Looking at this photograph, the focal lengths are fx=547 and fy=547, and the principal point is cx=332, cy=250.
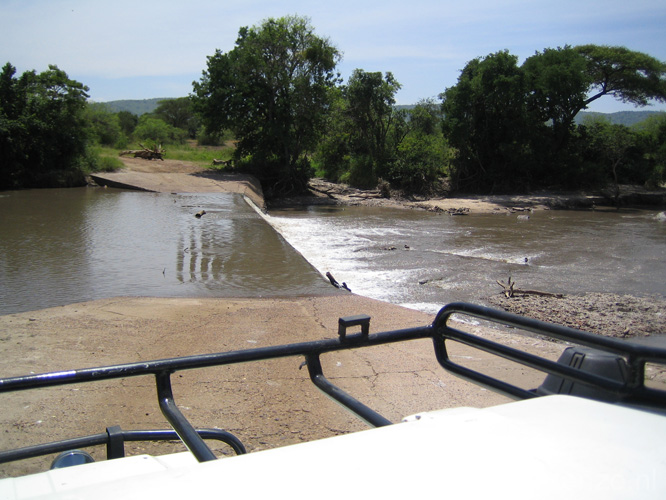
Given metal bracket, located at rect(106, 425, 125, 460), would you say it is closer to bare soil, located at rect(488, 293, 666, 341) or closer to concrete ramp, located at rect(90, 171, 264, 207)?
→ bare soil, located at rect(488, 293, 666, 341)

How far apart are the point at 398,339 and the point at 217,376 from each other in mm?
3164

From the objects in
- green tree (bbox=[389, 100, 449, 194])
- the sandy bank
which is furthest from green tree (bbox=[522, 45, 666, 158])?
the sandy bank

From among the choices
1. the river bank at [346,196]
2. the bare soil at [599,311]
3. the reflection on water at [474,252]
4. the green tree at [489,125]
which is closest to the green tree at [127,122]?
the river bank at [346,196]

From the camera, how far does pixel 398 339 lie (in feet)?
7.28

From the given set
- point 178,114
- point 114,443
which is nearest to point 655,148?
point 114,443

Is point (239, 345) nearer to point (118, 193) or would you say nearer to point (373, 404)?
point (373, 404)

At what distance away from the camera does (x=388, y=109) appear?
32625 millimetres

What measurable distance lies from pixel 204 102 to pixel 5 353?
74.4 feet

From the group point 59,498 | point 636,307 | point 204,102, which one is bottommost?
point 636,307

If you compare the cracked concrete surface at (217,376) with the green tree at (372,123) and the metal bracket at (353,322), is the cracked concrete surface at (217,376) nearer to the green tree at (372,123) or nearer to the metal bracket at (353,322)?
the metal bracket at (353,322)

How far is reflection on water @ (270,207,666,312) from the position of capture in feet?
37.0

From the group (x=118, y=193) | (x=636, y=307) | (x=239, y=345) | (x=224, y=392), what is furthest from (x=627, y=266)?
(x=118, y=193)

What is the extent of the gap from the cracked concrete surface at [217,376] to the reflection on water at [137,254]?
1748 mm

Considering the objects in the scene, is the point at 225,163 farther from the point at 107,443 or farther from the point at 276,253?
the point at 107,443
